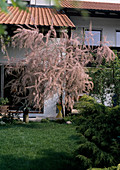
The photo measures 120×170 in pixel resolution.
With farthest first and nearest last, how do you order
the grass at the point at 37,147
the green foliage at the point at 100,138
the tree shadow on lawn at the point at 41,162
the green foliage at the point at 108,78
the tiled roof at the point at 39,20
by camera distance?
the tiled roof at the point at 39,20 < the green foliage at the point at 108,78 < the grass at the point at 37,147 < the tree shadow on lawn at the point at 41,162 < the green foliage at the point at 100,138

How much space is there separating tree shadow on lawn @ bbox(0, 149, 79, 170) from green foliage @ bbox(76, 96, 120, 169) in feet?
1.94

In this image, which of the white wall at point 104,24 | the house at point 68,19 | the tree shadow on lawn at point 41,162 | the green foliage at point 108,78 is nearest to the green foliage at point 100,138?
the tree shadow on lawn at point 41,162

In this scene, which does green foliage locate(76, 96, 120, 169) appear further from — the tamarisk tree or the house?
the house

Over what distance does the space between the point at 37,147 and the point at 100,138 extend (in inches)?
105

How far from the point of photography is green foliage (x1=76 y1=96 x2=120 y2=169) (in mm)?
3836

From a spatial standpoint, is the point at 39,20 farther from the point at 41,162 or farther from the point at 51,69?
the point at 41,162

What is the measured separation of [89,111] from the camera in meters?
5.00

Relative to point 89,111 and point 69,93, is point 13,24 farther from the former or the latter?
point 89,111

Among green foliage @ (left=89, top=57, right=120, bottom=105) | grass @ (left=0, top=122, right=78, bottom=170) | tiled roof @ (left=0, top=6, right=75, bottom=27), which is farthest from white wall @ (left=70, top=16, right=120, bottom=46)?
grass @ (left=0, top=122, right=78, bottom=170)

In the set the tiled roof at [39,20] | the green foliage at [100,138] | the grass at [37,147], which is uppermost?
the tiled roof at [39,20]

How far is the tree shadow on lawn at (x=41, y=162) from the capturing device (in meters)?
4.79

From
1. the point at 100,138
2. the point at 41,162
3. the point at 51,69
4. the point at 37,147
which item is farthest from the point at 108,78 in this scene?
the point at 100,138

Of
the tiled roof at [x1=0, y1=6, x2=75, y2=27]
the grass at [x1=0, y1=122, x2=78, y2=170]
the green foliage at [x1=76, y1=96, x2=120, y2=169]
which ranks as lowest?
the grass at [x1=0, y1=122, x2=78, y2=170]

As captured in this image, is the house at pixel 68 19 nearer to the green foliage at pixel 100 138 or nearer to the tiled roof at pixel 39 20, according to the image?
the tiled roof at pixel 39 20
